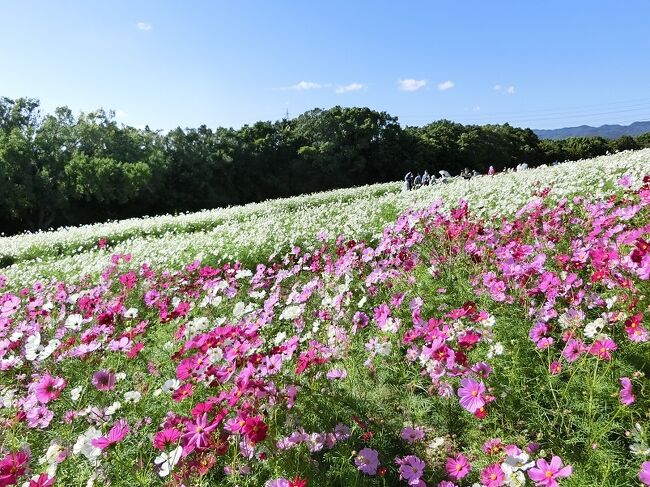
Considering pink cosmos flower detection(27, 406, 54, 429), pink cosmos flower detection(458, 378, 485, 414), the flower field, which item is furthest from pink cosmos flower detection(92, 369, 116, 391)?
pink cosmos flower detection(458, 378, 485, 414)

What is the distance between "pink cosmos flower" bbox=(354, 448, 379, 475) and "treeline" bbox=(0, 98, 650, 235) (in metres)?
23.6

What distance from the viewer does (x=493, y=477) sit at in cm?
170

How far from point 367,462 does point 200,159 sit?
40513mm

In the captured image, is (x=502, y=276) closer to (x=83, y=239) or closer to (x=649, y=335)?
(x=649, y=335)

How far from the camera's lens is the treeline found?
101ft

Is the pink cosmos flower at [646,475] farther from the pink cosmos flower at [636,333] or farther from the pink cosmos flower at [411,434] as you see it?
the pink cosmos flower at [411,434]

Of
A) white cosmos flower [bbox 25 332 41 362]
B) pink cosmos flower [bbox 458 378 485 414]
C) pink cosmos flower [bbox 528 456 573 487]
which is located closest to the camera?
pink cosmos flower [bbox 528 456 573 487]

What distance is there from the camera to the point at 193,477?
1.88 meters

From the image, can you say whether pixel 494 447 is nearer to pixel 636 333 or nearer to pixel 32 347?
pixel 636 333

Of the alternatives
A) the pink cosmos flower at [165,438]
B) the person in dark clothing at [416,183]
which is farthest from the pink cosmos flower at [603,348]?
the person in dark clothing at [416,183]

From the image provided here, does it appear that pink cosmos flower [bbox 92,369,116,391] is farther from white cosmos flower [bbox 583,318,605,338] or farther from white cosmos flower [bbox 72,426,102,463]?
white cosmos flower [bbox 583,318,605,338]

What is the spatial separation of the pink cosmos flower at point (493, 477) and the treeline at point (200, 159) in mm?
23943

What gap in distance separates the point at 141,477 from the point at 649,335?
2.19 m

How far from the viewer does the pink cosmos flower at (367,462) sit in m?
1.97
